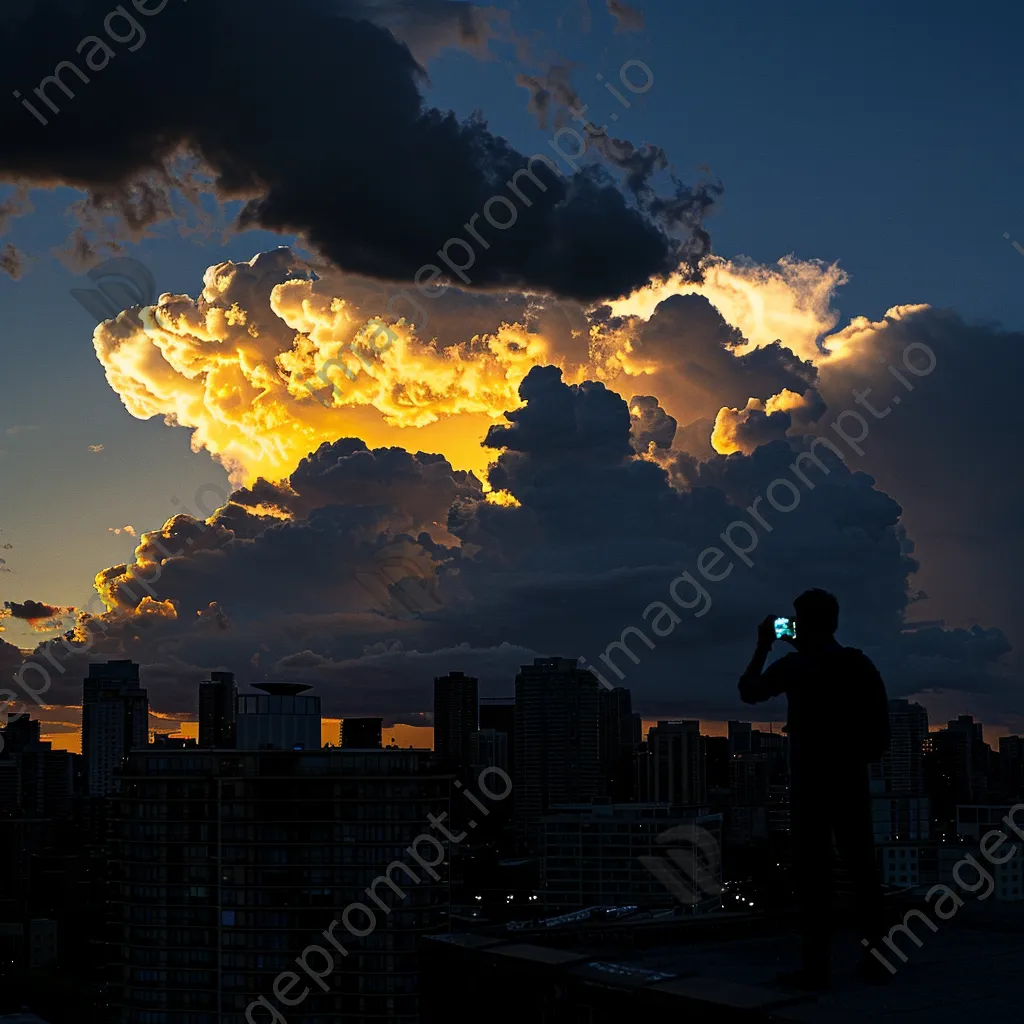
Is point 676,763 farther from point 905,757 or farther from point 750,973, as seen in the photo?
point 750,973

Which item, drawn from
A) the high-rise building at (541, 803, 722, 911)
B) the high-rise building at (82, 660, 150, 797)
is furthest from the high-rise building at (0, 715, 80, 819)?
the high-rise building at (541, 803, 722, 911)

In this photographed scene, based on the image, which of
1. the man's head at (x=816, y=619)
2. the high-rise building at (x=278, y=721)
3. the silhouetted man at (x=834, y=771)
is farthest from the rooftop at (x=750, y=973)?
the high-rise building at (x=278, y=721)

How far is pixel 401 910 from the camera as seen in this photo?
43625 mm

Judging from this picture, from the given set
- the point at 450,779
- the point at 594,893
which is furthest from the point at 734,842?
the point at 450,779

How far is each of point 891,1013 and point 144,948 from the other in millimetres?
41869

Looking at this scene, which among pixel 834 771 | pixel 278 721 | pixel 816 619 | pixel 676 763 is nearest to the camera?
pixel 834 771

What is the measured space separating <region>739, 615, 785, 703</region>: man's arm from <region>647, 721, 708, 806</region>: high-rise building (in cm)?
14187

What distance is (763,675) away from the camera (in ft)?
30.1

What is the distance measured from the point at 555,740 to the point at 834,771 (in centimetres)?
15317

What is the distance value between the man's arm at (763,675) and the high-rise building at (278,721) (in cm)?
3958

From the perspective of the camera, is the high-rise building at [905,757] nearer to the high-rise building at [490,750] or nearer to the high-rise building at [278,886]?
the high-rise building at [490,750]

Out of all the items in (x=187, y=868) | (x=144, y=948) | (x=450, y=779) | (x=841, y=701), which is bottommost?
(x=144, y=948)

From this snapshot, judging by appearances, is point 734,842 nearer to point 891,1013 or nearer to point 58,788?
point 58,788

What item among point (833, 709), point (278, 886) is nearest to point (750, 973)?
point (833, 709)
